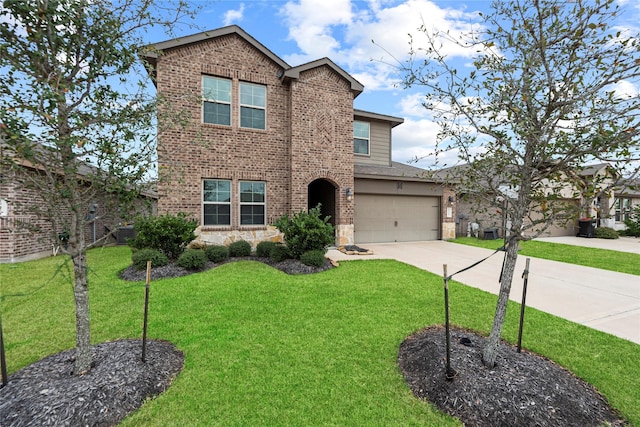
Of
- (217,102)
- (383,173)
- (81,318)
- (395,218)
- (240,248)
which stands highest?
(217,102)

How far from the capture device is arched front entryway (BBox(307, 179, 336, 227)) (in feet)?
39.3

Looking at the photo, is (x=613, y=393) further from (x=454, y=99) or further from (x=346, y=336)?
(x=454, y=99)

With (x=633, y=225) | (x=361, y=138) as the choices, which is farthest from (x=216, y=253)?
(x=633, y=225)

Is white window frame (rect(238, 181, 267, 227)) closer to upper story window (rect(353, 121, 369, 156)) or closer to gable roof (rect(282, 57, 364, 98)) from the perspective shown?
gable roof (rect(282, 57, 364, 98))

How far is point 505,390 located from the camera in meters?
2.74

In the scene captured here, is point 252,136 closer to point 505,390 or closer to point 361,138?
point 361,138

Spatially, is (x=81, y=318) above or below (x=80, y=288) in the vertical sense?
below

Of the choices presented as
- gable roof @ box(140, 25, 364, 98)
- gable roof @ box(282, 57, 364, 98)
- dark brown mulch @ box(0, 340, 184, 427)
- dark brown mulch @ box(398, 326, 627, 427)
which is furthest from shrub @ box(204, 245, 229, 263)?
dark brown mulch @ box(398, 326, 627, 427)

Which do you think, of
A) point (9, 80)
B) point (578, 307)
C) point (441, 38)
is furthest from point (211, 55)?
point (578, 307)

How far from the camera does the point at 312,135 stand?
1067 cm

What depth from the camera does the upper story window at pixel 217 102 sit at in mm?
9633

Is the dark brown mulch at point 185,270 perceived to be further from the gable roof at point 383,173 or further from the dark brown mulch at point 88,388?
the gable roof at point 383,173

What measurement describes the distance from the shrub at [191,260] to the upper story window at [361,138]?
343 inches

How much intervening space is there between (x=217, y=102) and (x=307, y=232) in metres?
5.46
